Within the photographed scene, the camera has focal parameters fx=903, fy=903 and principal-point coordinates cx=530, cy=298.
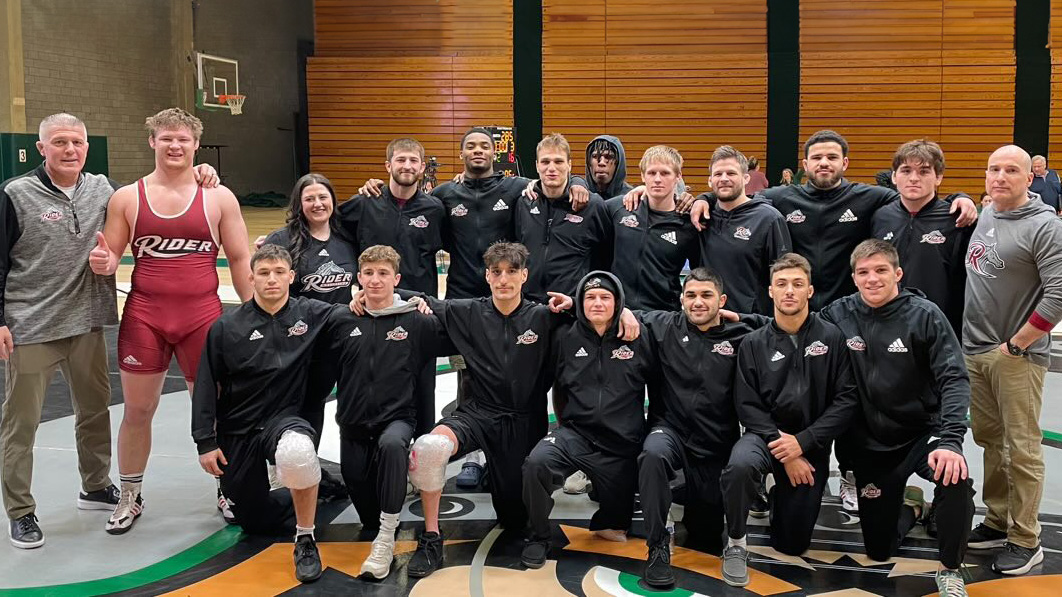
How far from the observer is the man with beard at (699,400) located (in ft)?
15.4

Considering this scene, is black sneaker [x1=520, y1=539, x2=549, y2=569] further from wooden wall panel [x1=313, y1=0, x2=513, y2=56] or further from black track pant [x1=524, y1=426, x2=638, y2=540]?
wooden wall panel [x1=313, y1=0, x2=513, y2=56]

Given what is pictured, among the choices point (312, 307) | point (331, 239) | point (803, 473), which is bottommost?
point (803, 473)

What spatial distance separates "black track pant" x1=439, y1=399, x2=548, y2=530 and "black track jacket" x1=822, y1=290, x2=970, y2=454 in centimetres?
173

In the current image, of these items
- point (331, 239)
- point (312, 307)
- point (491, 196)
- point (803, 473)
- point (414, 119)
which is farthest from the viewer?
point (414, 119)

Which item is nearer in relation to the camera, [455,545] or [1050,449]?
[455,545]

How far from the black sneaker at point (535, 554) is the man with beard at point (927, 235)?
254 cm

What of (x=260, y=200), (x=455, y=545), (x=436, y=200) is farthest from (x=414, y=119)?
(x=455, y=545)

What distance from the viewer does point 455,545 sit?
4.74 m

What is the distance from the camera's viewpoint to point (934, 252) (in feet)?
16.7

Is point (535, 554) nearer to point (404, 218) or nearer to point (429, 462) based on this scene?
point (429, 462)

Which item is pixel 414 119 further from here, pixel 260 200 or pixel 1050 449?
pixel 1050 449

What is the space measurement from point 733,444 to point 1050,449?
9.71 feet

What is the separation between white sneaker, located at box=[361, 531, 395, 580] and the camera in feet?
14.1

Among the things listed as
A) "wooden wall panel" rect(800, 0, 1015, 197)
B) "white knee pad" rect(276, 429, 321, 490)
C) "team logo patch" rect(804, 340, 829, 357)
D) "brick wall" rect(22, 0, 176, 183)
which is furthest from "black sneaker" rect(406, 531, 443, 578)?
"brick wall" rect(22, 0, 176, 183)
